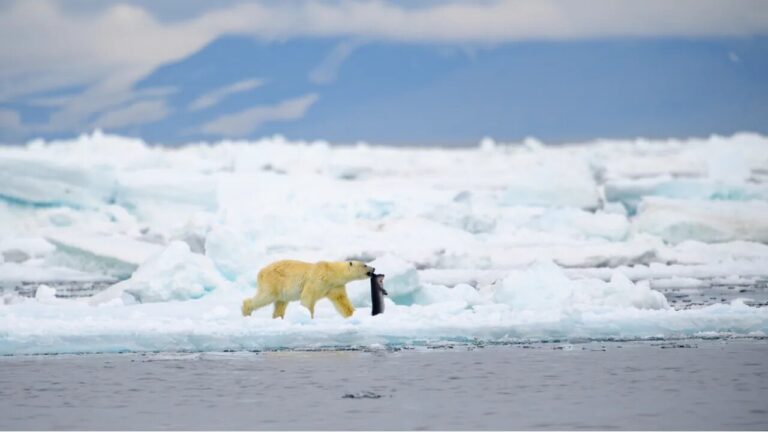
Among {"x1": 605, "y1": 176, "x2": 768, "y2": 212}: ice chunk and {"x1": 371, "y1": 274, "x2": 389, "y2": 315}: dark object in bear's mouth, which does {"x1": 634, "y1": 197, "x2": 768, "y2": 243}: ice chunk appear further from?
{"x1": 371, "y1": 274, "x2": 389, "y2": 315}: dark object in bear's mouth

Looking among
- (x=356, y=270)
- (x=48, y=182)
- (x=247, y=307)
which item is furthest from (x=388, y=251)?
(x=356, y=270)

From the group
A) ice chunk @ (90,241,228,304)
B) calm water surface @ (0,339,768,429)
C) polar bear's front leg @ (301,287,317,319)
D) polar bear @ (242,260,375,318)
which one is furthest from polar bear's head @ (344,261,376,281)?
ice chunk @ (90,241,228,304)

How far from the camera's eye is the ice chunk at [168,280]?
13953 mm

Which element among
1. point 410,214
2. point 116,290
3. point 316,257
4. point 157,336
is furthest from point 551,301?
point 410,214

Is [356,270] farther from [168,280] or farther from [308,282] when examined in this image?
[168,280]

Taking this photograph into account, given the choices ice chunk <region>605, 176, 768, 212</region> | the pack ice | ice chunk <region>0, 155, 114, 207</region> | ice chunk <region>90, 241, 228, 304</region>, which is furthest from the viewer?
ice chunk <region>605, 176, 768, 212</region>

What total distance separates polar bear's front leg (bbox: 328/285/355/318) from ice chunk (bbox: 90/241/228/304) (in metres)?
2.92

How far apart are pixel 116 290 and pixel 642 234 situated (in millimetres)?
10668

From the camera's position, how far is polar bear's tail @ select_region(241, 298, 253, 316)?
11.8 m

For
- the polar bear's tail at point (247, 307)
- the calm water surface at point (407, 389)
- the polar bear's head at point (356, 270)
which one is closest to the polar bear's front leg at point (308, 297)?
the polar bear's head at point (356, 270)

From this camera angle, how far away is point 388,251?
21266mm

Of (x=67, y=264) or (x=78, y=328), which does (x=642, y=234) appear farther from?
(x=78, y=328)

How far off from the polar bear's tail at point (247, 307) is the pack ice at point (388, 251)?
0.58 ft

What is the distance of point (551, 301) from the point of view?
12.1m
